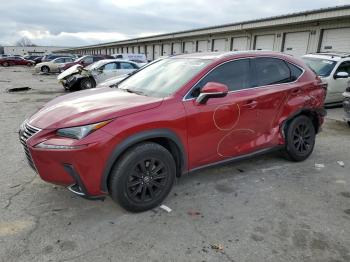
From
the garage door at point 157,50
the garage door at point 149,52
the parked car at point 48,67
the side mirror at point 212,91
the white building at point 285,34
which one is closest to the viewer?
the side mirror at point 212,91

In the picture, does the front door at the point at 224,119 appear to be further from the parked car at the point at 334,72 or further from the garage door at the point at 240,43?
the garage door at the point at 240,43

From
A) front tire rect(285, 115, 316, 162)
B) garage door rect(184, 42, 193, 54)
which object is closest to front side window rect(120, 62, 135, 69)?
front tire rect(285, 115, 316, 162)

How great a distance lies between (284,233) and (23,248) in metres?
2.47

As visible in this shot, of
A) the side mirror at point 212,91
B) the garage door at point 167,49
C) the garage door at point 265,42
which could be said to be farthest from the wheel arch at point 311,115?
the garage door at point 167,49

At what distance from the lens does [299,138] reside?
499 centimetres

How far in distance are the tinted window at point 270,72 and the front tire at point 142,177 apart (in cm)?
176

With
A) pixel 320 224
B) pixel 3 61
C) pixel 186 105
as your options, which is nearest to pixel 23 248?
pixel 186 105

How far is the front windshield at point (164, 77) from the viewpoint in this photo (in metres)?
3.85

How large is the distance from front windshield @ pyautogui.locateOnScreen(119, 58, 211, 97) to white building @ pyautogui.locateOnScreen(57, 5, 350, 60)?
560 inches

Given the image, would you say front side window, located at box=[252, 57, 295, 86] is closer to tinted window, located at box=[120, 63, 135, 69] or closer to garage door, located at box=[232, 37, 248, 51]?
tinted window, located at box=[120, 63, 135, 69]

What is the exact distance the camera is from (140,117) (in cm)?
327

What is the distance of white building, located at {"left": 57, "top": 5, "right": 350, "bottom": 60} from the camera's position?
1646cm

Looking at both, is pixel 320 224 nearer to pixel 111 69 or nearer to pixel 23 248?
pixel 23 248

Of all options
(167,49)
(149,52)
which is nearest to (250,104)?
(167,49)
